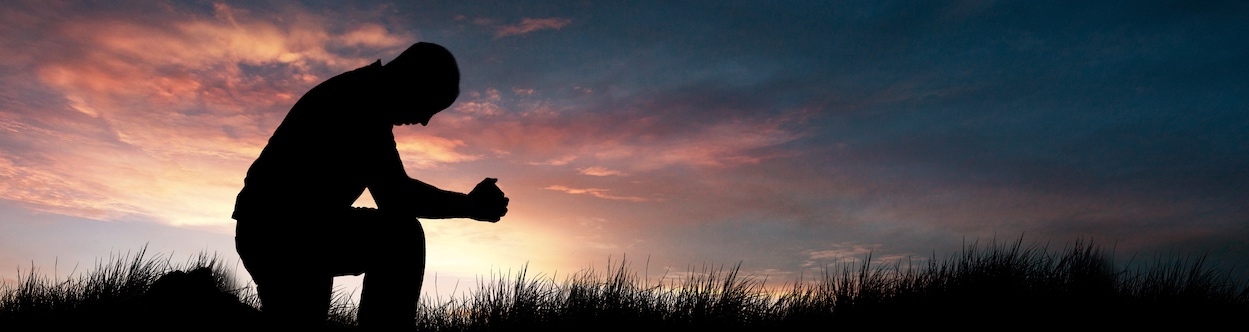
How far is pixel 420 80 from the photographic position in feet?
11.2

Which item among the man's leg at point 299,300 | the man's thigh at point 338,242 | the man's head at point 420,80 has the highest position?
the man's head at point 420,80

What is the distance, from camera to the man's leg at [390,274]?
3291mm

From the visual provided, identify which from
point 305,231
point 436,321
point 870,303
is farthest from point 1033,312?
point 305,231

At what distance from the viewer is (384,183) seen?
132 inches

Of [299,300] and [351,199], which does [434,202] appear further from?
[299,300]

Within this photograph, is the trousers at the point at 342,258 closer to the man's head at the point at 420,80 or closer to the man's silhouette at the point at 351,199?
the man's silhouette at the point at 351,199

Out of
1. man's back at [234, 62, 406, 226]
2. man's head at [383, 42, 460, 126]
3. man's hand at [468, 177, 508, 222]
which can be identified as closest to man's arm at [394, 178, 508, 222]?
man's hand at [468, 177, 508, 222]

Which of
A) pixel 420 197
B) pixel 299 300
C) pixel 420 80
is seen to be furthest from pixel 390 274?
pixel 420 80

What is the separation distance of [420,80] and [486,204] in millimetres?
594

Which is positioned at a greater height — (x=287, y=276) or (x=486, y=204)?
(x=486, y=204)

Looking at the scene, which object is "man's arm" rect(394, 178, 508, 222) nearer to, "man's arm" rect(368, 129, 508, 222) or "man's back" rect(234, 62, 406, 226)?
"man's arm" rect(368, 129, 508, 222)

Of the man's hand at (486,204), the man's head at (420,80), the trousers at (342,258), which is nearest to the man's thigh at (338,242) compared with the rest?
the trousers at (342,258)

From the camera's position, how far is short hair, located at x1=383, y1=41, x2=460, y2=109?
341 cm

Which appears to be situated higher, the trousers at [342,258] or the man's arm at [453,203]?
the man's arm at [453,203]
